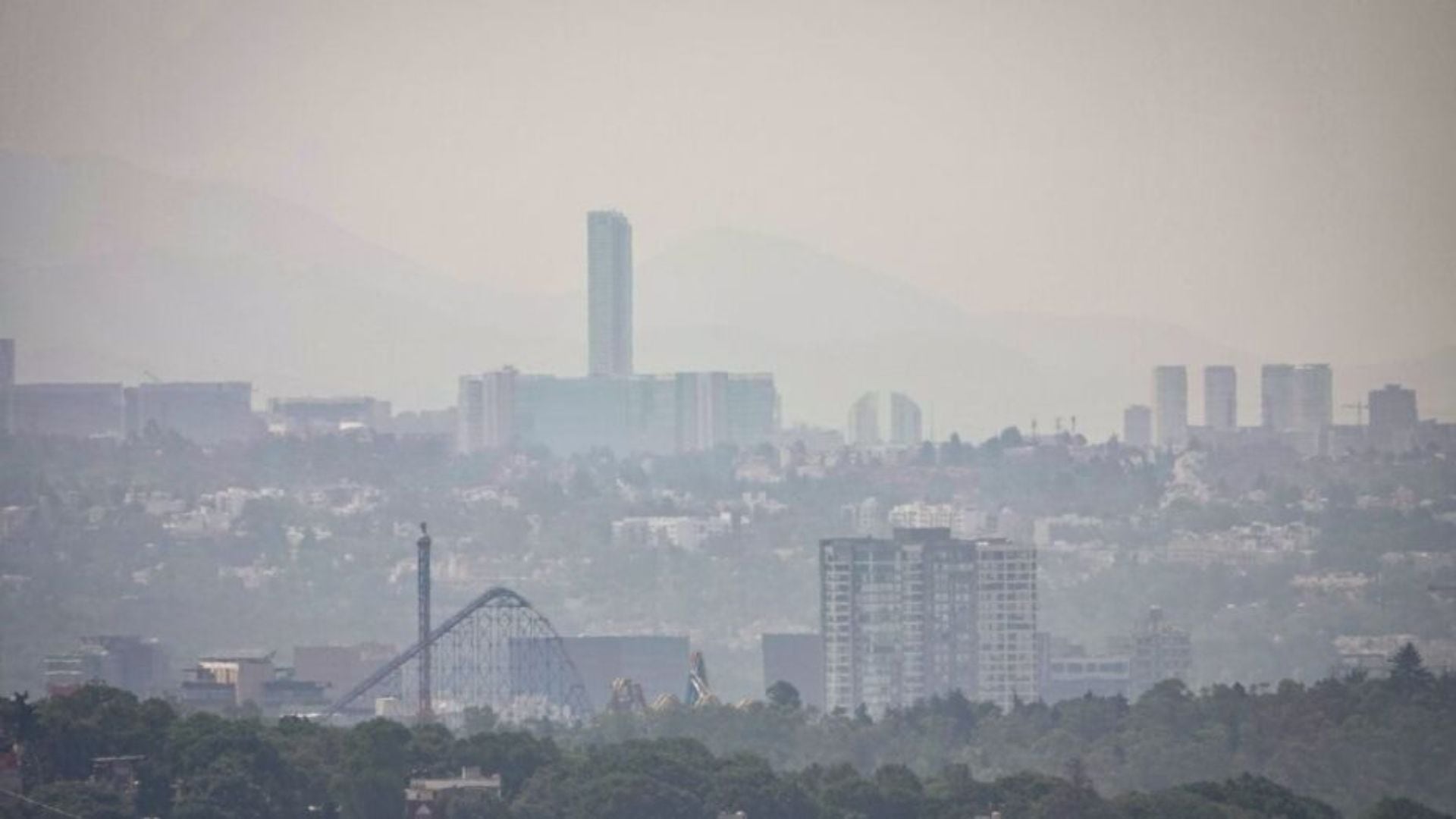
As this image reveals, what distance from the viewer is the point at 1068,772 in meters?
66.6

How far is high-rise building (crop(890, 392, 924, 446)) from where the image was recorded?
164125 millimetres

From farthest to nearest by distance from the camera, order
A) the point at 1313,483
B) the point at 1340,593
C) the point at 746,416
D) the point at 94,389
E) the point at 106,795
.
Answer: the point at 746,416
the point at 94,389
the point at 1313,483
the point at 1340,593
the point at 106,795

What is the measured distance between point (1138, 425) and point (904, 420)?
11.6 metres

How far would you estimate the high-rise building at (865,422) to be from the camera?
165m

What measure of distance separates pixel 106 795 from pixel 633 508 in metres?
85.3

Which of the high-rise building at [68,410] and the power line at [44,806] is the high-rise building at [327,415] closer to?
the high-rise building at [68,410]

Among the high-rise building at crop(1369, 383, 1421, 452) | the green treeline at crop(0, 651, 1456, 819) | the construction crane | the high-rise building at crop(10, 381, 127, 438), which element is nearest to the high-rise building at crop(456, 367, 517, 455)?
the high-rise building at crop(10, 381, 127, 438)

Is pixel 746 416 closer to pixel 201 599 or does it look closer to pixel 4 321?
pixel 4 321

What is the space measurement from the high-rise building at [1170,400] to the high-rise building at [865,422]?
9642mm

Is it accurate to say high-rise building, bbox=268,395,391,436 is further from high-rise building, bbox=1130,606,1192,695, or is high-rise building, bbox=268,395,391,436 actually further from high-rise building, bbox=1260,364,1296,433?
high-rise building, bbox=1130,606,1192,695

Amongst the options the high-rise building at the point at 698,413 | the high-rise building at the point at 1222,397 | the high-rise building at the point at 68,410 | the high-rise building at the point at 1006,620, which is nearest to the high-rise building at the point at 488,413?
the high-rise building at the point at 698,413

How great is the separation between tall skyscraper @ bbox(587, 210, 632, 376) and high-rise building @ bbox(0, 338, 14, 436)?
20.2 meters

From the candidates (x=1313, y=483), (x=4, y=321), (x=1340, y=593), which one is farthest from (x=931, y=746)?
(x=4, y=321)

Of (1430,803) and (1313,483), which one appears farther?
(1313,483)
